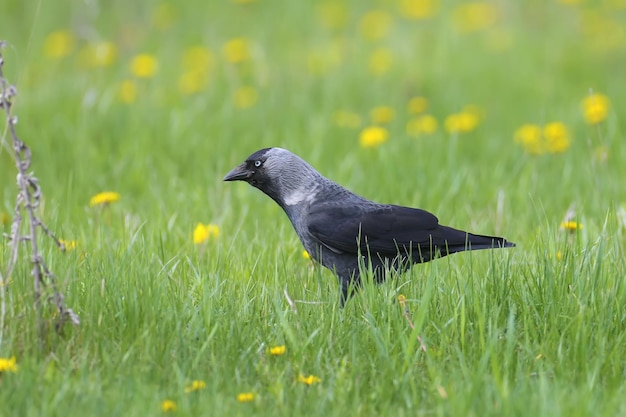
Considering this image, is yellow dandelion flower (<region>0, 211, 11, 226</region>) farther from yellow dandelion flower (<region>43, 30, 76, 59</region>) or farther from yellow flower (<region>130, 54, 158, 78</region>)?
yellow dandelion flower (<region>43, 30, 76, 59</region>)

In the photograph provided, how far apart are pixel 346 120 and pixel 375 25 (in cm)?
291

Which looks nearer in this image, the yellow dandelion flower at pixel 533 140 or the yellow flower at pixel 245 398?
the yellow flower at pixel 245 398

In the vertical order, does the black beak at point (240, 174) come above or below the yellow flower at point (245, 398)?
above

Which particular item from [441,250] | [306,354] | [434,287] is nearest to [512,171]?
[441,250]

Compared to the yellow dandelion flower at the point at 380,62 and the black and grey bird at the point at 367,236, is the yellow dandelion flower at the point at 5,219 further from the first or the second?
the yellow dandelion flower at the point at 380,62

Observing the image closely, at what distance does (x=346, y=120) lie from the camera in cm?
733

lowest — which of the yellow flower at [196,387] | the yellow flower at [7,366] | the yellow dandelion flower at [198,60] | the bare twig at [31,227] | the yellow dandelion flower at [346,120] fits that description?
the yellow flower at [196,387]

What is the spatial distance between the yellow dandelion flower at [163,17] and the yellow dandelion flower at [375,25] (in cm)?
208

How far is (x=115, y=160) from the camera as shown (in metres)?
6.50

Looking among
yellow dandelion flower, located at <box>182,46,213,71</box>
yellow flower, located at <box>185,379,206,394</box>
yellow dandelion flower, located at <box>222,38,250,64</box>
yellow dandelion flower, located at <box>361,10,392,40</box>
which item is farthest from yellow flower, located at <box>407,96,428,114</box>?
yellow flower, located at <box>185,379,206,394</box>

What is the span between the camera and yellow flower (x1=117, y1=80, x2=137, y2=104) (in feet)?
25.0

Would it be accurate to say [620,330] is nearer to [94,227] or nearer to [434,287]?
[434,287]

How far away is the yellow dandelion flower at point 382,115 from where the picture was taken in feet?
23.5

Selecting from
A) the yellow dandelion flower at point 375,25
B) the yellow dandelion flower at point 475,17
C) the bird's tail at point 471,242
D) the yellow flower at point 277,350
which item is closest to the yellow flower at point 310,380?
the yellow flower at point 277,350
